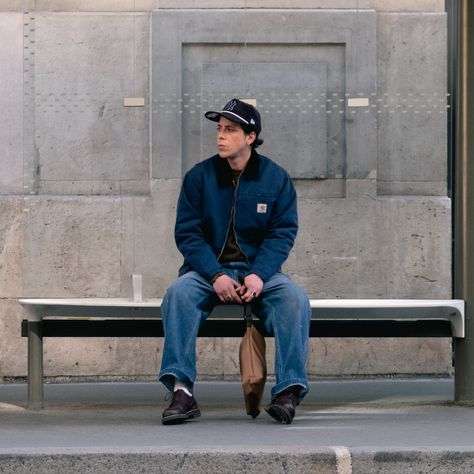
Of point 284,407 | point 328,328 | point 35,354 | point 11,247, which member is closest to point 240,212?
point 328,328

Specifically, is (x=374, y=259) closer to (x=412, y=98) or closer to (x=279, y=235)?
(x=412, y=98)

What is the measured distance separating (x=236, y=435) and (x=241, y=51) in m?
3.69

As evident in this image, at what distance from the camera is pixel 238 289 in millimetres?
6082

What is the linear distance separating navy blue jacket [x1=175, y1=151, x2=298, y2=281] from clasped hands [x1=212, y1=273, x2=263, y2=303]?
0.16 meters

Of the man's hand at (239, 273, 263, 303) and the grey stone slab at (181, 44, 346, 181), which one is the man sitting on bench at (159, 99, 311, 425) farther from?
the grey stone slab at (181, 44, 346, 181)

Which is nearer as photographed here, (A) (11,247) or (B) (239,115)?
(B) (239,115)

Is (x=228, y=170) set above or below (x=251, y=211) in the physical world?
above

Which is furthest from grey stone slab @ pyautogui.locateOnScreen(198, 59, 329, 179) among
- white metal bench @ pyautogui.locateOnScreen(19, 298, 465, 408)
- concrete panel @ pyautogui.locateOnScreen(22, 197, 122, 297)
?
white metal bench @ pyautogui.locateOnScreen(19, 298, 465, 408)

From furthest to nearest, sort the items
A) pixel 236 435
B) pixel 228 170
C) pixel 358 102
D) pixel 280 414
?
pixel 358 102 < pixel 228 170 < pixel 280 414 < pixel 236 435

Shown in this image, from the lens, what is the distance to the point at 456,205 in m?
6.67

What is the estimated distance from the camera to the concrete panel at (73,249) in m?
8.38

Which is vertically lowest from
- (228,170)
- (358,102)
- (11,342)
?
(11,342)

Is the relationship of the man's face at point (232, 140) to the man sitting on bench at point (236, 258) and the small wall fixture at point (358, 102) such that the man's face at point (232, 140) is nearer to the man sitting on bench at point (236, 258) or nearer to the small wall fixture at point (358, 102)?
the man sitting on bench at point (236, 258)

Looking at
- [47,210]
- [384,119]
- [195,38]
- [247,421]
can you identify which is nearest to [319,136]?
[384,119]
